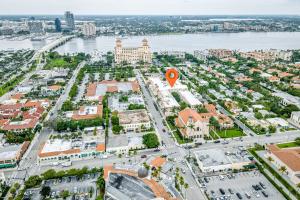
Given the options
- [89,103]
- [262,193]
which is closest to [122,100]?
[89,103]

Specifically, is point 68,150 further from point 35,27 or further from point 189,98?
point 35,27

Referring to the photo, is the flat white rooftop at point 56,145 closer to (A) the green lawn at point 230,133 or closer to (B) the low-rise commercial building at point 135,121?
(B) the low-rise commercial building at point 135,121

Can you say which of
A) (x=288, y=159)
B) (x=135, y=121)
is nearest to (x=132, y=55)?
(x=135, y=121)

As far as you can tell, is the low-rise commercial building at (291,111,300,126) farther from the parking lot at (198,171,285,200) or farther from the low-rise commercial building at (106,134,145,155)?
the low-rise commercial building at (106,134,145,155)

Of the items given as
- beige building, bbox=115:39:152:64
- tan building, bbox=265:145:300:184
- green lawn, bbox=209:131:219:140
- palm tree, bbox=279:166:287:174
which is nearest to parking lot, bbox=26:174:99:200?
green lawn, bbox=209:131:219:140

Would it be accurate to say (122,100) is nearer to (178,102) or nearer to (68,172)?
(178,102)
